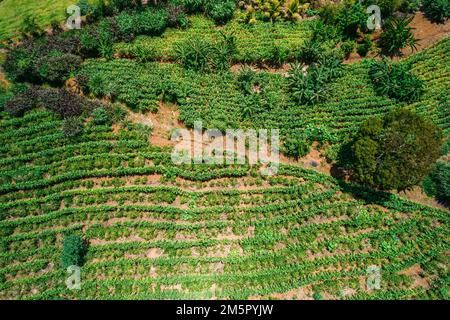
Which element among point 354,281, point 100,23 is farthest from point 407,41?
point 100,23

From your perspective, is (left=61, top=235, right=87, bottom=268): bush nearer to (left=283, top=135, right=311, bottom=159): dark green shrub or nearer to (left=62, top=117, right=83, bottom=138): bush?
(left=62, top=117, right=83, bottom=138): bush

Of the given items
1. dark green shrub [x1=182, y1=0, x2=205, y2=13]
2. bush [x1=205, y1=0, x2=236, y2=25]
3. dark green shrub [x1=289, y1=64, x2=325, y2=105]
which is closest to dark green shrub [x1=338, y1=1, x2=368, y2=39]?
dark green shrub [x1=289, y1=64, x2=325, y2=105]

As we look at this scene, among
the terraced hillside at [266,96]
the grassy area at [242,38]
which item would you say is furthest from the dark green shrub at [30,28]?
the grassy area at [242,38]

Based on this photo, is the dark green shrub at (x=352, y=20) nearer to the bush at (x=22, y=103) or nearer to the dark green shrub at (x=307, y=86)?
the dark green shrub at (x=307, y=86)

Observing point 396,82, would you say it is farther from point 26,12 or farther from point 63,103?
point 26,12

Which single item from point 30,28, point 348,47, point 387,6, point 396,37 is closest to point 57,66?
point 30,28

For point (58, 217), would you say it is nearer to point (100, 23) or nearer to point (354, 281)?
point (100, 23)
